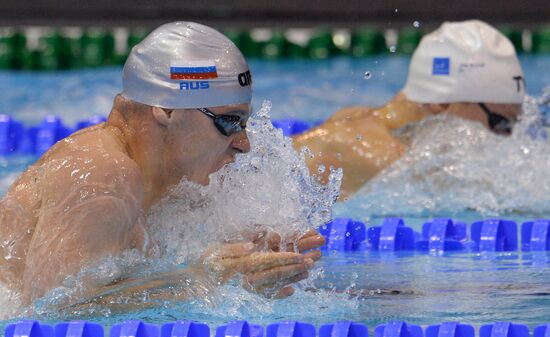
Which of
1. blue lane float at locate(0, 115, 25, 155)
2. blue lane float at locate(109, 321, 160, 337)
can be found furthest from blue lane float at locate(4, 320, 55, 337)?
blue lane float at locate(0, 115, 25, 155)

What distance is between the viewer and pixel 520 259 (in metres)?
3.76

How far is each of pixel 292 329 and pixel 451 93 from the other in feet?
7.91

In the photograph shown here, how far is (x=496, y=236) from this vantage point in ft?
12.9

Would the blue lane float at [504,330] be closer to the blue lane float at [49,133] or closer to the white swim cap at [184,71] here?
the white swim cap at [184,71]

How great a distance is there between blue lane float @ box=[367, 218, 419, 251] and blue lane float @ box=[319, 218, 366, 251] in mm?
35

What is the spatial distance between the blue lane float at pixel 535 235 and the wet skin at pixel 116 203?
1.37 m

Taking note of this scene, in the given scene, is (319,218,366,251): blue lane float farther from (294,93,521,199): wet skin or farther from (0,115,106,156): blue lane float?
(0,115,106,156): blue lane float

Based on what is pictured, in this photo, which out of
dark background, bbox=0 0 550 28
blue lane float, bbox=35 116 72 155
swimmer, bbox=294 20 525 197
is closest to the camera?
swimmer, bbox=294 20 525 197

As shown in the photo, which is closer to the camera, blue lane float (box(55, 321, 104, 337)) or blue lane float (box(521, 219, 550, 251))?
blue lane float (box(55, 321, 104, 337))

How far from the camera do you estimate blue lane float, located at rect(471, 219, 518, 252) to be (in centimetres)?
391

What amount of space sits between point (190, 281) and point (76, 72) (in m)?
5.28

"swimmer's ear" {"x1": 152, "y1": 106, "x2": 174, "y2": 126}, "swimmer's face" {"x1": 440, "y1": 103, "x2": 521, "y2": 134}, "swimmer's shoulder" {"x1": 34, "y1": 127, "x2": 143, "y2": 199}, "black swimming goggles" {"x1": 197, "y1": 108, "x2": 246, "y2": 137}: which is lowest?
"swimmer's face" {"x1": 440, "y1": 103, "x2": 521, "y2": 134}

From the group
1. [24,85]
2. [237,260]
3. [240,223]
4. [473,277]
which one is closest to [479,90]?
[473,277]

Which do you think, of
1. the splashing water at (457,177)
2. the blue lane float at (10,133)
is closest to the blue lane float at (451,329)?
the splashing water at (457,177)
